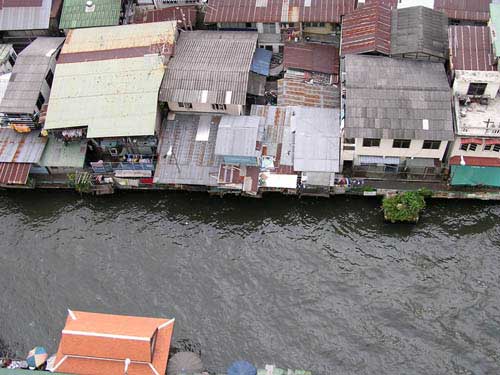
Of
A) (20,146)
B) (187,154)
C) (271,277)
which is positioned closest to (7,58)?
(20,146)

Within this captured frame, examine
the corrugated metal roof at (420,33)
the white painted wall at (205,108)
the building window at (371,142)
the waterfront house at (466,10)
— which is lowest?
the building window at (371,142)

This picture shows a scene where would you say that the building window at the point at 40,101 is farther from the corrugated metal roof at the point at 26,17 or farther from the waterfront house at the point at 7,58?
the corrugated metal roof at the point at 26,17

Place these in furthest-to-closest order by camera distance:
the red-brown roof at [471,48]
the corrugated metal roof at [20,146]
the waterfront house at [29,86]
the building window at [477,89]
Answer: the waterfront house at [29,86]
the corrugated metal roof at [20,146]
the red-brown roof at [471,48]
the building window at [477,89]

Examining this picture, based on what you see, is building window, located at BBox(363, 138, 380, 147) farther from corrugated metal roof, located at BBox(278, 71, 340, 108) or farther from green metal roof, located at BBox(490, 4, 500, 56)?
green metal roof, located at BBox(490, 4, 500, 56)

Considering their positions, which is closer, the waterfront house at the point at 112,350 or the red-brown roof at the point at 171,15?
the waterfront house at the point at 112,350

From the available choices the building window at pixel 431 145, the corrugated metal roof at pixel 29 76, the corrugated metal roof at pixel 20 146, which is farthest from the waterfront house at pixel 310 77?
the corrugated metal roof at pixel 20 146

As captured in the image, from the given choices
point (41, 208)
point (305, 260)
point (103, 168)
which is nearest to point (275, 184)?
point (305, 260)

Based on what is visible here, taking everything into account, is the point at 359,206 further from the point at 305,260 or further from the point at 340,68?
the point at 340,68
